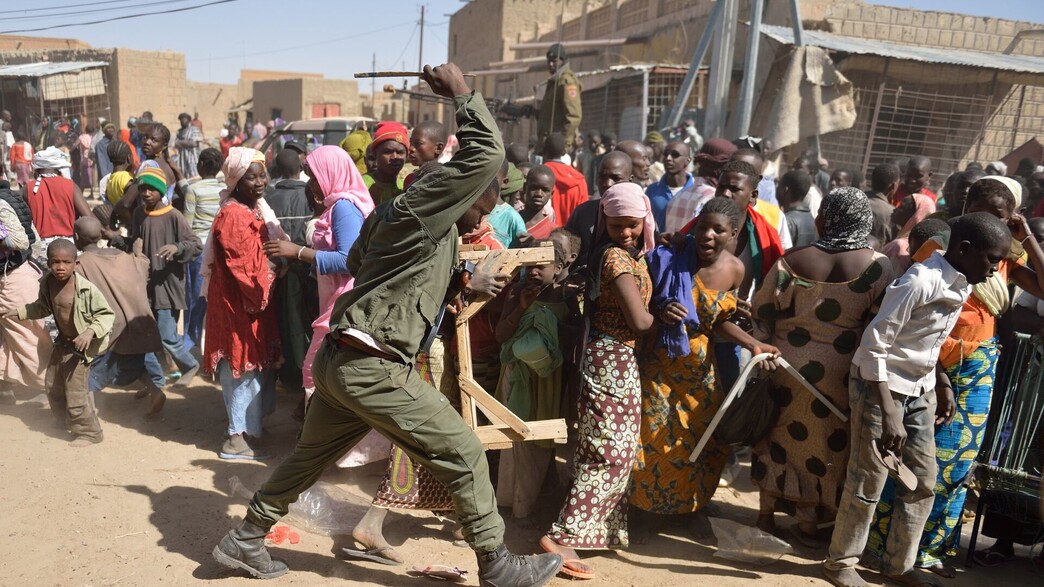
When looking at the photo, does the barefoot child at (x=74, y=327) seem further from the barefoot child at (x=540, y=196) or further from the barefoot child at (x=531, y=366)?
the barefoot child at (x=540, y=196)

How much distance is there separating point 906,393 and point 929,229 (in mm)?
858

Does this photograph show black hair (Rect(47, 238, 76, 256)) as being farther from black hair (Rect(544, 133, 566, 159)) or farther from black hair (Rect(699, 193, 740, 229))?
black hair (Rect(544, 133, 566, 159))

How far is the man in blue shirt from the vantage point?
5.85 m

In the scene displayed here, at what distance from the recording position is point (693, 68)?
11.2 metres

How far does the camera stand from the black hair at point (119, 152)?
7.41m

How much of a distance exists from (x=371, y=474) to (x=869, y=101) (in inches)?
422

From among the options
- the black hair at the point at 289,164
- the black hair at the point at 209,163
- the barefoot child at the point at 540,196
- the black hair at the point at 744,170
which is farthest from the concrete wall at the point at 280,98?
the black hair at the point at 744,170

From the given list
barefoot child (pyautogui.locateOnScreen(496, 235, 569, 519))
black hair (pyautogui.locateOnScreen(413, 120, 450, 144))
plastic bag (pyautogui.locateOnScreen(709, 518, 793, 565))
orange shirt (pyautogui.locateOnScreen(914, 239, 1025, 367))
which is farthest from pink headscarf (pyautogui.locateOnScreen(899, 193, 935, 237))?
black hair (pyautogui.locateOnScreen(413, 120, 450, 144))

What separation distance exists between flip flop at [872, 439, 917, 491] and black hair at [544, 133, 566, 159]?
459 centimetres

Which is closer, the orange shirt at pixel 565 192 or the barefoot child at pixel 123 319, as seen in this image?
the barefoot child at pixel 123 319

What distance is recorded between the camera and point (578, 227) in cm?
466

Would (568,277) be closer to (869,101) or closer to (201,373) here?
(201,373)

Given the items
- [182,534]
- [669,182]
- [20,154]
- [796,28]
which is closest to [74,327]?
[182,534]

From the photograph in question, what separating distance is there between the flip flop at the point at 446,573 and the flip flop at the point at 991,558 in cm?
250
